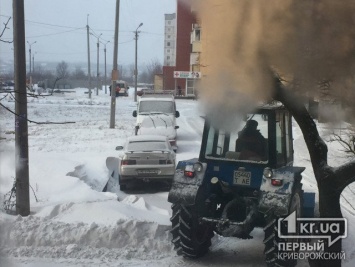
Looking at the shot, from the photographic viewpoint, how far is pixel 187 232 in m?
6.01

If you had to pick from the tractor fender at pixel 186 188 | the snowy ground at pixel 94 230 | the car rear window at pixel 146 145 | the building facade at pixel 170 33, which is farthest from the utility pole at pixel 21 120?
the car rear window at pixel 146 145

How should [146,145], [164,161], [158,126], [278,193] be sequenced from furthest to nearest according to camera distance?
[158,126] < [146,145] < [164,161] < [278,193]

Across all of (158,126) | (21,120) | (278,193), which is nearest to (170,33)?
(21,120)

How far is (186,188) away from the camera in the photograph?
5.98m

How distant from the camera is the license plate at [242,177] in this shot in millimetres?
5949

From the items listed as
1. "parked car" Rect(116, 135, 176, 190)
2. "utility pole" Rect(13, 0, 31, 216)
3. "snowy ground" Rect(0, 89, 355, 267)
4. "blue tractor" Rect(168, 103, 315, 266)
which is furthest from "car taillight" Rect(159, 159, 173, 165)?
"blue tractor" Rect(168, 103, 315, 266)

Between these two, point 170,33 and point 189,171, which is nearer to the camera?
point 189,171

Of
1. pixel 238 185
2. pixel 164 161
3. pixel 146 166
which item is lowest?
pixel 146 166

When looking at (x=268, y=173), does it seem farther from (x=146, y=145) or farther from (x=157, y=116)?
(x=157, y=116)

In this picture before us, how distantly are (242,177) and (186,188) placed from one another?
714 mm

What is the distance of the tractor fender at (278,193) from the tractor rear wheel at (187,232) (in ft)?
3.13

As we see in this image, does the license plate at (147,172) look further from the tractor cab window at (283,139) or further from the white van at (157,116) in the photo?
the white van at (157,116)

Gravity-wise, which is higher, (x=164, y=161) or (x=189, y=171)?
(x=189, y=171)

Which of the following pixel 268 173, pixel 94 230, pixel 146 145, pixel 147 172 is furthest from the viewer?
pixel 146 145
